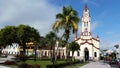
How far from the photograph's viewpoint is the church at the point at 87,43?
112562 mm

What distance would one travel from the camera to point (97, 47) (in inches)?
4508

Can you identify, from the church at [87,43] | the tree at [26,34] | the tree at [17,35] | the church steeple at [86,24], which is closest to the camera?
the tree at [26,34]

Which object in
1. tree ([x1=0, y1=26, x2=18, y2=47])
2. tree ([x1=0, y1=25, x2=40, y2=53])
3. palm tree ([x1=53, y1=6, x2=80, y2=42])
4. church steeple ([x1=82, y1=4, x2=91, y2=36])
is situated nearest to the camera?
palm tree ([x1=53, y1=6, x2=80, y2=42])

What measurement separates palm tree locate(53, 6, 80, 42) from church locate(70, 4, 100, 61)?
57872 millimetres

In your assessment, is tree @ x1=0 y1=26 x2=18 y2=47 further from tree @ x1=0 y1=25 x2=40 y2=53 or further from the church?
the church

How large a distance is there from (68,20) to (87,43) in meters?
60.0

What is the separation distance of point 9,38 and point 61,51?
52.2 m

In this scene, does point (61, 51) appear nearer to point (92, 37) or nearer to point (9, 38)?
point (92, 37)

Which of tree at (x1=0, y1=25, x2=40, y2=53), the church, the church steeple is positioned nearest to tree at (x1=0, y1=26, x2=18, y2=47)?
tree at (x1=0, y1=25, x2=40, y2=53)

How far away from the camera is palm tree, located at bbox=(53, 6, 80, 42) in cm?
5369

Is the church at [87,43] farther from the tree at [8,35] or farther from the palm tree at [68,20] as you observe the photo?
the palm tree at [68,20]

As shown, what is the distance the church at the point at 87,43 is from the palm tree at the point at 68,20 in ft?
190

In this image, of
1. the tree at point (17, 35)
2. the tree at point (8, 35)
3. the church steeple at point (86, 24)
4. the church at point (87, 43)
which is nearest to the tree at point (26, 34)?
the tree at point (17, 35)

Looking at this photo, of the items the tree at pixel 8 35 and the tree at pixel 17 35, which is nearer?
the tree at pixel 17 35
